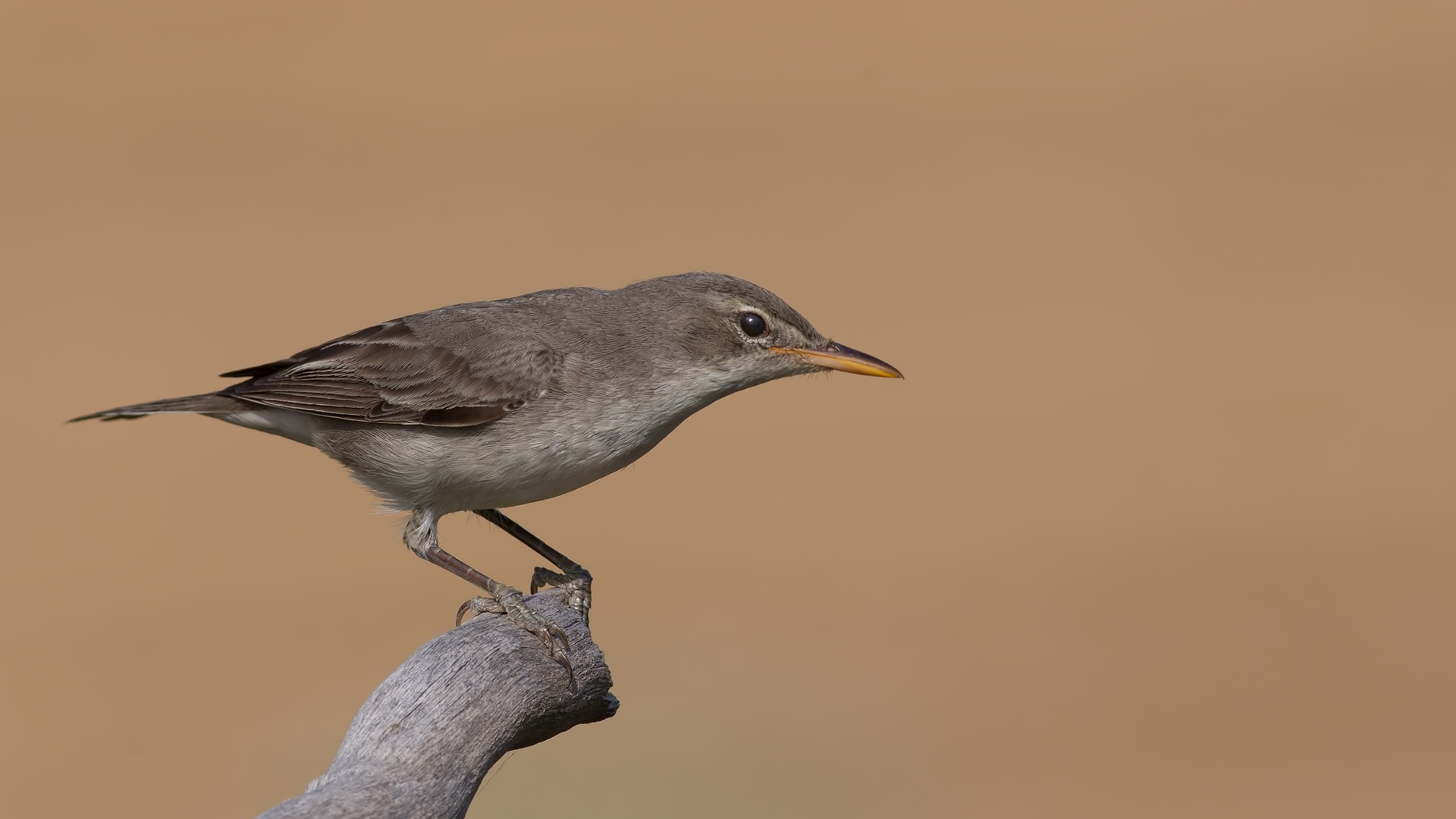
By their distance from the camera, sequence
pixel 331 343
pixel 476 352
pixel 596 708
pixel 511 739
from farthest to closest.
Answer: pixel 331 343
pixel 476 352
pixel 596 708
pixel 511 739

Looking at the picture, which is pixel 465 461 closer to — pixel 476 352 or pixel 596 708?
pixel 476 352

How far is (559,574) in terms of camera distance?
668 cm

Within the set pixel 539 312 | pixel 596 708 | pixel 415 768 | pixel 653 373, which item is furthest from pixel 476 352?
pixel 415 768

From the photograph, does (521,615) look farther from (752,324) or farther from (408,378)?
(752,324)

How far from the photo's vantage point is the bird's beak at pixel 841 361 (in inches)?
261

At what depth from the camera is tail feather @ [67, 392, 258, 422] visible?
6656 mm

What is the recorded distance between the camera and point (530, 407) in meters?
6.16

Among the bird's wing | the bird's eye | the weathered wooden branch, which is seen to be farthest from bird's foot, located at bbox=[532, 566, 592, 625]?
the bird's eye

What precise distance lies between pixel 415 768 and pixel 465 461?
6.61ft

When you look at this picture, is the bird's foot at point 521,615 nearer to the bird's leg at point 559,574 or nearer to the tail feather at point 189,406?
the bird's leg at point 559,574

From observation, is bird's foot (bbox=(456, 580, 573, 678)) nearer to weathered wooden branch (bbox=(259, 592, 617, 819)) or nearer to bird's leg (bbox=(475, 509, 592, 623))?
weathered wooden branch (bbox=(259, 592, 617, 819))

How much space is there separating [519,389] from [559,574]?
102cm

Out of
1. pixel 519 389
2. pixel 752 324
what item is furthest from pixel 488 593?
pixel 752 324

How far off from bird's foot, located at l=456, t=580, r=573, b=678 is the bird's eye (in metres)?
1.70
